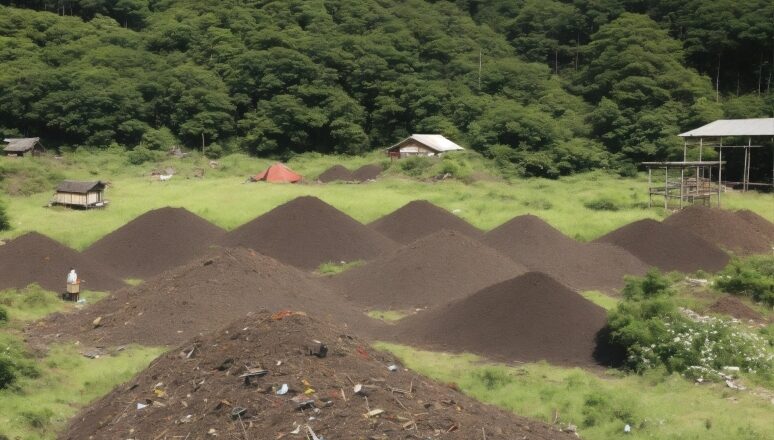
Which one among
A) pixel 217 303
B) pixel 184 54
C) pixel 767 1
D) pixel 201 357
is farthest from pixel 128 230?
pixel 767 1

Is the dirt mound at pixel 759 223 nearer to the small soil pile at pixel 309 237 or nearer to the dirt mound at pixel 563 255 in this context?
the dirt mound at pixel 563 255

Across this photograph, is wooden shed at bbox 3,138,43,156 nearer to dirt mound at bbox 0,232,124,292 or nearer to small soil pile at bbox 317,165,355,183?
small soil pile at bbox 317,165,355,183

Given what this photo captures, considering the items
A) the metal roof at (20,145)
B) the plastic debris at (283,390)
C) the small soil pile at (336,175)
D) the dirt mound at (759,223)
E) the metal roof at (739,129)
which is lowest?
the small soil pile at (336,175)

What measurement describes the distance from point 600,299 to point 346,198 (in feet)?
51.6

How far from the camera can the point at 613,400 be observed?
42.1 feet

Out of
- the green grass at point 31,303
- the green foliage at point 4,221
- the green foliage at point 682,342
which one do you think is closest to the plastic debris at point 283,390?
the green foliage at point 682,342

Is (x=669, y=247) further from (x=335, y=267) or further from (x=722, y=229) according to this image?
(x=335, y=267)

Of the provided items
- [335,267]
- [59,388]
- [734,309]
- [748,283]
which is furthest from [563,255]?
[59,388]

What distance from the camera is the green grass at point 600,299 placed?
20422mm

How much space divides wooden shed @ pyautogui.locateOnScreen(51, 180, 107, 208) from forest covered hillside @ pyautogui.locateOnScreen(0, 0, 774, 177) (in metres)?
15.7

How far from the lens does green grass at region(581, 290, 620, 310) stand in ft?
67.0

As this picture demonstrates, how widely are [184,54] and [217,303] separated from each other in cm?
4468

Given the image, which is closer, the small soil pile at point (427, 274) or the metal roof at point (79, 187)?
the small soil pile at point (427, 274)

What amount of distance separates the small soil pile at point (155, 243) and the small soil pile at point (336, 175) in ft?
48.9
